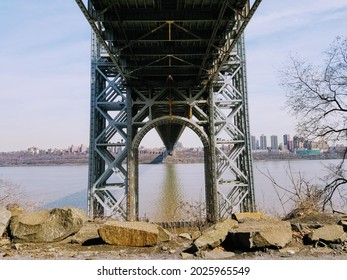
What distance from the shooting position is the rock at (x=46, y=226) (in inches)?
243

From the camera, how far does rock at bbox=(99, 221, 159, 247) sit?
574cm

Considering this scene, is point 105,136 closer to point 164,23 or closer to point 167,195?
point 164,23

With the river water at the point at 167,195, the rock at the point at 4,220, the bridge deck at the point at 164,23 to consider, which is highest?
the bridge deck at the point at 164,23

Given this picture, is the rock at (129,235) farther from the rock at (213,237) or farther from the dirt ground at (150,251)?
the rock at (213,237)

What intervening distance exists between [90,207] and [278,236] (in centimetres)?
1223

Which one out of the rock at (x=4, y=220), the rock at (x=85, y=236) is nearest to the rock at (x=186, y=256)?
the rock at (x=85, y=236)

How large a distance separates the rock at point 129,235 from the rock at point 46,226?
96 cm

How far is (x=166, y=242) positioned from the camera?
6059mm

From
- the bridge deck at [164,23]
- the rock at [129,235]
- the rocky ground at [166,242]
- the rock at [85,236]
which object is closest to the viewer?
the rocky ground at [166,242]

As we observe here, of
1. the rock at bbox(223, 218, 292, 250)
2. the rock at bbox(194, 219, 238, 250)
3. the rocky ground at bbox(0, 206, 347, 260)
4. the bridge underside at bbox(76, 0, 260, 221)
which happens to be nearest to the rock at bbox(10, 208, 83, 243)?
the rocky ground at bbox(0, 206, 347, 260)

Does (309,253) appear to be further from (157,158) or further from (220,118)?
(157,158)

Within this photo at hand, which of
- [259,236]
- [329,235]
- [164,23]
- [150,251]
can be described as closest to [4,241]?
[150,251]

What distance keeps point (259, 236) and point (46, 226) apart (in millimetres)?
4417
